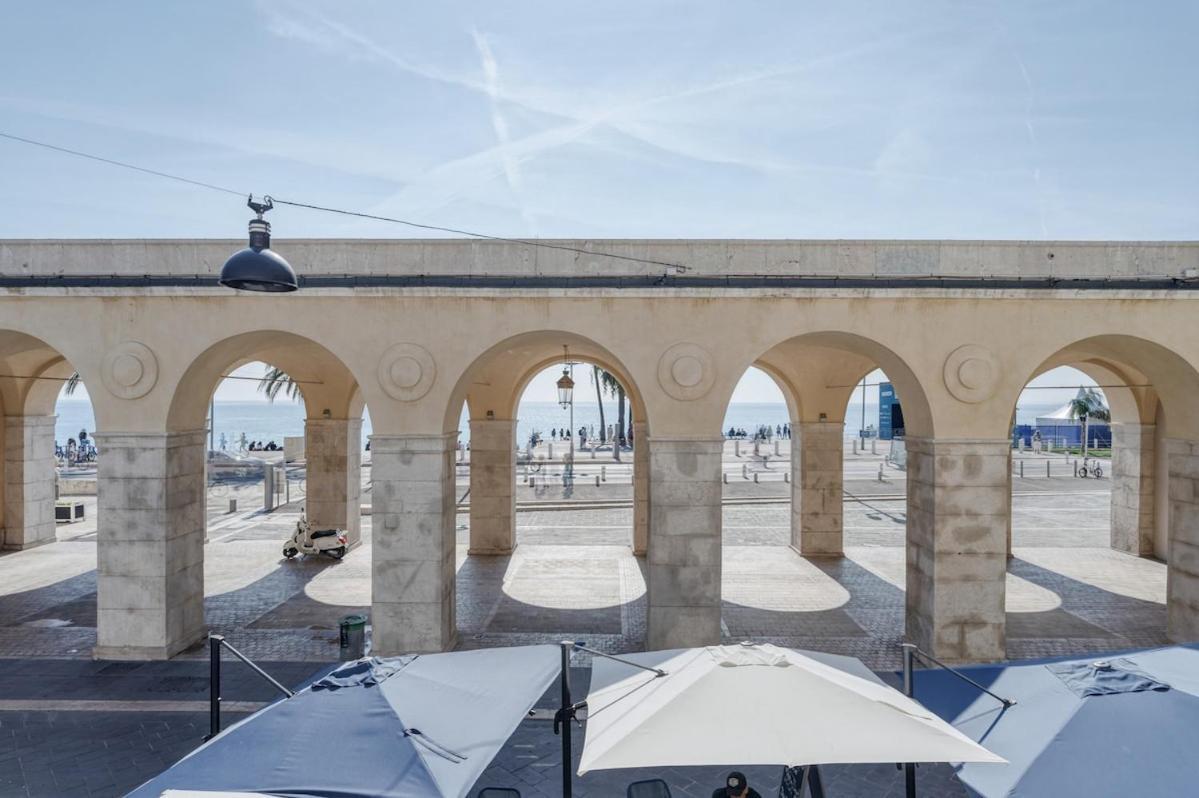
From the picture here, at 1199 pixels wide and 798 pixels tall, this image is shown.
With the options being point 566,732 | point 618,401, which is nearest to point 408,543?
point 566,732

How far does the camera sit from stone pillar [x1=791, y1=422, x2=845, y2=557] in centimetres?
1762

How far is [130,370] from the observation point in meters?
10.6

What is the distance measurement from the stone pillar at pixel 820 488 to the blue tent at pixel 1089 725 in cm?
1180

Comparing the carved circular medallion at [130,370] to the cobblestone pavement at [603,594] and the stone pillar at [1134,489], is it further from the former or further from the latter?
the stone pillar at [1134,489]

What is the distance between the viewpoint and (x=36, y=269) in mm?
10781

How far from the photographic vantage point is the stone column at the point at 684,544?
1050cm

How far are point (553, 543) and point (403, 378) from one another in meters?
10.1

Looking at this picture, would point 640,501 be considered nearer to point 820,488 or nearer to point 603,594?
point 603,594

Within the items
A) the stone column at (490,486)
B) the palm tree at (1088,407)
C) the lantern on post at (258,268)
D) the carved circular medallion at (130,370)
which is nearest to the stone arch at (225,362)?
the carved circular medallion at (130,370)

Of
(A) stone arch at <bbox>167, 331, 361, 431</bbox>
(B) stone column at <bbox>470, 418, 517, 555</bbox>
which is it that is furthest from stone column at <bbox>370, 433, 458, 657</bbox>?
(B) stone column at <bbox>470, 418, 517, 555</bbox>

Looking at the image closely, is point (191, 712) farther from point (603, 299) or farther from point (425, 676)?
point (603, 299)

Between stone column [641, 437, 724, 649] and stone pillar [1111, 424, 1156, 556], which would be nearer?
stone column [641, 437, 724, 649]

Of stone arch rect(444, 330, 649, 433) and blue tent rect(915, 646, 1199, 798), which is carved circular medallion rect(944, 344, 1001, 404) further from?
stone arch rect(444, 330, 649, 433)

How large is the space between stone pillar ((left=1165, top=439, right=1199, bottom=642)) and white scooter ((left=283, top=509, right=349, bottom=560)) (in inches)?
729
